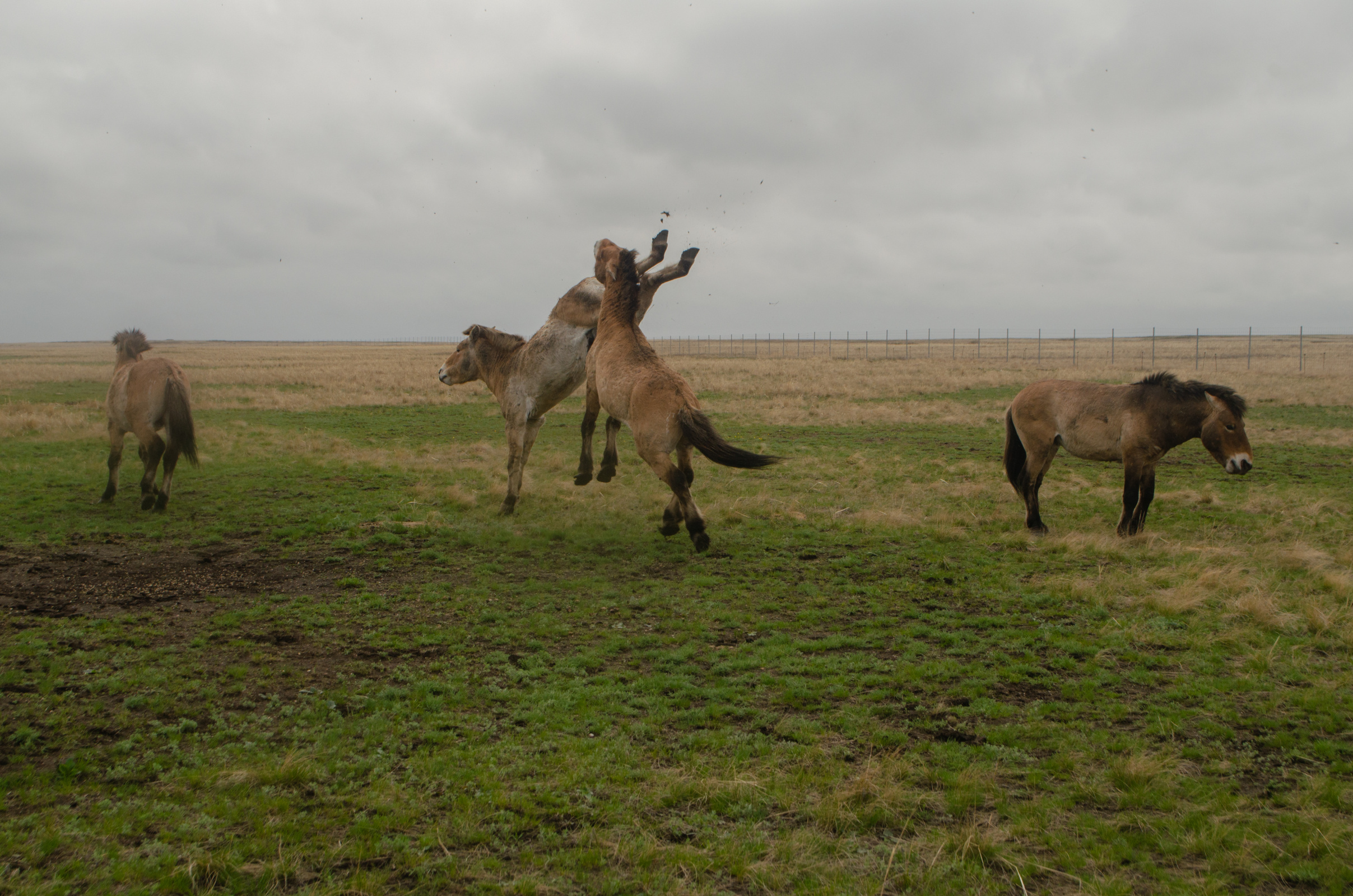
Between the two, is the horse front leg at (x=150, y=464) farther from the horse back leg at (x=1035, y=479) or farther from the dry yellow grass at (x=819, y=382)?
the horse back leg at (x=1035, y=479)

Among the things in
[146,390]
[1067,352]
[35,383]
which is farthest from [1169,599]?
[1067,352]

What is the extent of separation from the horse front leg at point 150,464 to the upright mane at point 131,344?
2.18 meters

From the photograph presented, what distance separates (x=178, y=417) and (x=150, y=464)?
0.82 meters

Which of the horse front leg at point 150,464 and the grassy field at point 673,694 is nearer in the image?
the grassy field at point 673,694

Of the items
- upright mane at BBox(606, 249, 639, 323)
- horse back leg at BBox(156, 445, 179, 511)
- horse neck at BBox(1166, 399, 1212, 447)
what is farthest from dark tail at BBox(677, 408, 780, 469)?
horse back leg at BBox(156, 445, 179, 511)

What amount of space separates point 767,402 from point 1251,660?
2112cm

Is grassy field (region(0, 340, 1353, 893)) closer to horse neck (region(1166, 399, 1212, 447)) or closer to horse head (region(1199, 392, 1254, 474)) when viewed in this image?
horse head (region(1199, 392, 1254, 474))

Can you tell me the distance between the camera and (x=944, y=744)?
417cm

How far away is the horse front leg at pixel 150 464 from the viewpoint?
10.2 m

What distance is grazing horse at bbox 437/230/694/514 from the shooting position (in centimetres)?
1027

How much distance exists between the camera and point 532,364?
10516 mm

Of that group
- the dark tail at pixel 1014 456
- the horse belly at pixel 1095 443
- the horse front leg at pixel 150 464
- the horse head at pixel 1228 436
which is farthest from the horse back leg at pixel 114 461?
the horse head at pixel 1228 436

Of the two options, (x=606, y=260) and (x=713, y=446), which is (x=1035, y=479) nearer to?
(x=713, y=446)

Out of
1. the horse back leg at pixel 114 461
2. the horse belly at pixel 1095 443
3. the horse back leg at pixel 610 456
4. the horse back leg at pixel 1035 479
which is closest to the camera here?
the horse belly at pixel 1095 443
